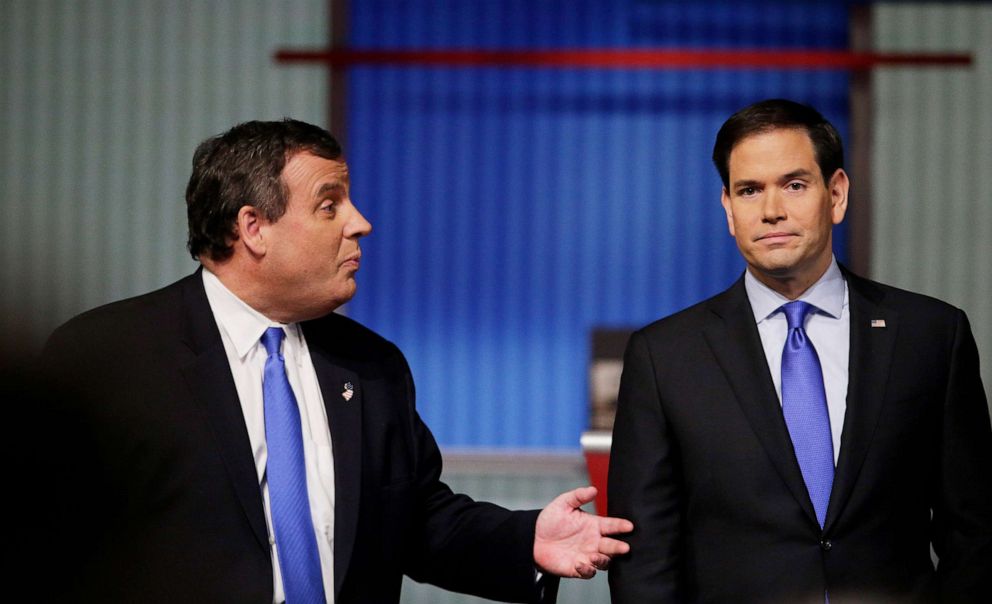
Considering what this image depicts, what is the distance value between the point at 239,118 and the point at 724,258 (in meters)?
2.13

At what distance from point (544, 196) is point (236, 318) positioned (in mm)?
2604

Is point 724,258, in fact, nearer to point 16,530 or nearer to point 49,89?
point 49,89

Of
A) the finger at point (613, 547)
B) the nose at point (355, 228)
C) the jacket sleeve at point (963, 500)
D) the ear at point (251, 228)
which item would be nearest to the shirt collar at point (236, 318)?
the ear at point (251, 228)

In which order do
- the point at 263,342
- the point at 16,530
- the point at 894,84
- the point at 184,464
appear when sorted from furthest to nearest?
the point at 894,84, the point at 263,342, the point at 184,464, the point at 16,530

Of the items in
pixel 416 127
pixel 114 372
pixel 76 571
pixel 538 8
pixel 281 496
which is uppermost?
pixel 538 8

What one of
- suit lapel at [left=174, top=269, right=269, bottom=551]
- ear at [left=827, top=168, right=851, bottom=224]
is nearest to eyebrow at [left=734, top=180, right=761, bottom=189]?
ear at [left=827, top=168, right=851, bottom=224]

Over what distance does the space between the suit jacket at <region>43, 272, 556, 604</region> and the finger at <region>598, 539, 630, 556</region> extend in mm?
282

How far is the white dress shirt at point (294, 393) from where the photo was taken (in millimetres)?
1995

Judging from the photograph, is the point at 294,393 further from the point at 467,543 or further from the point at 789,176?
the point at 789,176

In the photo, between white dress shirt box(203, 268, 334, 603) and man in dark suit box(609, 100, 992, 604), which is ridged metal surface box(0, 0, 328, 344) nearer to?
white dress shirt box(203, 268, 334, 603)

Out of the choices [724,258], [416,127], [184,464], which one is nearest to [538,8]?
[416,127]

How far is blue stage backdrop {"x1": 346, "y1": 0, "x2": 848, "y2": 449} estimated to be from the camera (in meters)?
4.57

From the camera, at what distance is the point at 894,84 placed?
4.56 metres

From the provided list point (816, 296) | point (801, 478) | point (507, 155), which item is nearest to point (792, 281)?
point (816, 296)
